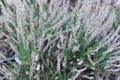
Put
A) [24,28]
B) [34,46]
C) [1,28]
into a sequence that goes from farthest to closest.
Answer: [1,28], [24,28], [34,46]

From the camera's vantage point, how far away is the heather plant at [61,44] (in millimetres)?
1731

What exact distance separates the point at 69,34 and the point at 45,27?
0.16 meters

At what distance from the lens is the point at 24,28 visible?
1.85 m

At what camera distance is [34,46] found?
1.73 metres

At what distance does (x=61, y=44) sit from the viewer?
1770 millimetres

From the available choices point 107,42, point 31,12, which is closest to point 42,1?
point 31,12

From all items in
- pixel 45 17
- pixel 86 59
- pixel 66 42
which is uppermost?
pixel 45 17

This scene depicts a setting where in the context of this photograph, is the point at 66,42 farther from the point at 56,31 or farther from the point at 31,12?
the point at 31,12

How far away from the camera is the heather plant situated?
173cm

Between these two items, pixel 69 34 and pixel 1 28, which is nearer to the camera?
pixel 69 34

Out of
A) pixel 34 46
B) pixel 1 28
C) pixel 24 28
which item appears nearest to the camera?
pixel 34 46

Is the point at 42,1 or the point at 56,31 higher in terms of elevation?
the point at 42,1

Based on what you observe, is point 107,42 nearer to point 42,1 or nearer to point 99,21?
point 99,21

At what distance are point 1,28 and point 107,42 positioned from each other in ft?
2.54
